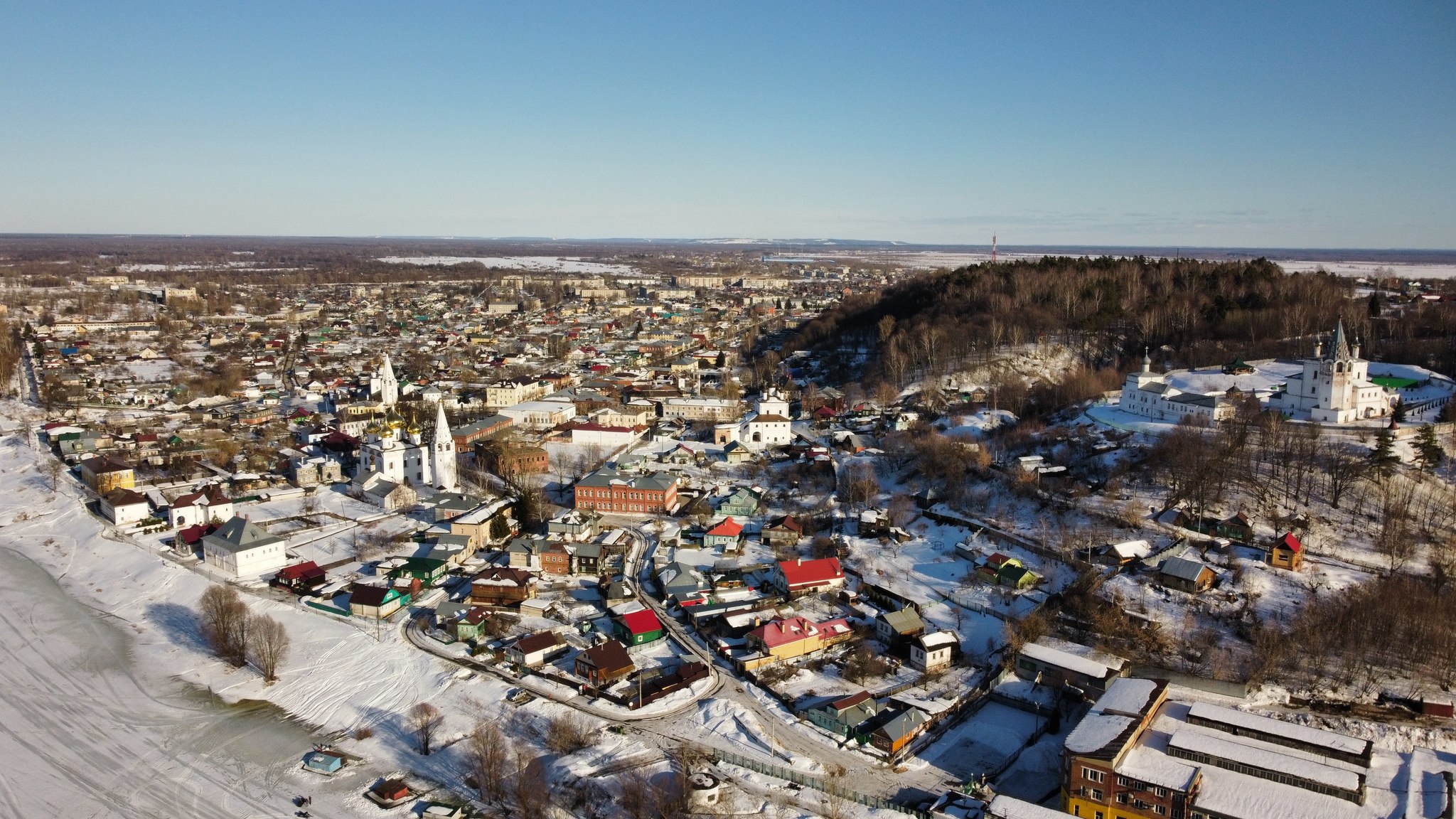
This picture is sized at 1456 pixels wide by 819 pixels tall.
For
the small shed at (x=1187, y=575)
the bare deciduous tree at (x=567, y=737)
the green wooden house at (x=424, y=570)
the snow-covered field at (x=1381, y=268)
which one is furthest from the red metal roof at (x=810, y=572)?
the snow-covered field at (x=1381, y=268)

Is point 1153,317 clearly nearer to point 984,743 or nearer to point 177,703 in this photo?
point 984,743

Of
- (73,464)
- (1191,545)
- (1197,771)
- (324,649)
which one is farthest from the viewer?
(73,464)

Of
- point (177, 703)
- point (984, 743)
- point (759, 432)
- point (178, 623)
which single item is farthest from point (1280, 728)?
point (759, 432)

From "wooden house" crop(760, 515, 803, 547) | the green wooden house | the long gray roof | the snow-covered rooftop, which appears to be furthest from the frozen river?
the snow-covered rooftop

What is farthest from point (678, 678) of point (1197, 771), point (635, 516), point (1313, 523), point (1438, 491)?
→ point (1438, 491)

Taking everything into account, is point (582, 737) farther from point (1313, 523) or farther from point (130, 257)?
point (130, 257)

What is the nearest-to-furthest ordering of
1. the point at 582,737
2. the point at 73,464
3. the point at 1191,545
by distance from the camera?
1. the point at 582,737
2. the point at 1191,545
3. the point at 73,464

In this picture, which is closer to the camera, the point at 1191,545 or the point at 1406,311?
the point at 1191,545

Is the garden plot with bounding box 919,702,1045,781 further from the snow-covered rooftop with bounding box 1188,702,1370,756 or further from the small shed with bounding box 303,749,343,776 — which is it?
the small shed with bounding box 303,749,343,776
